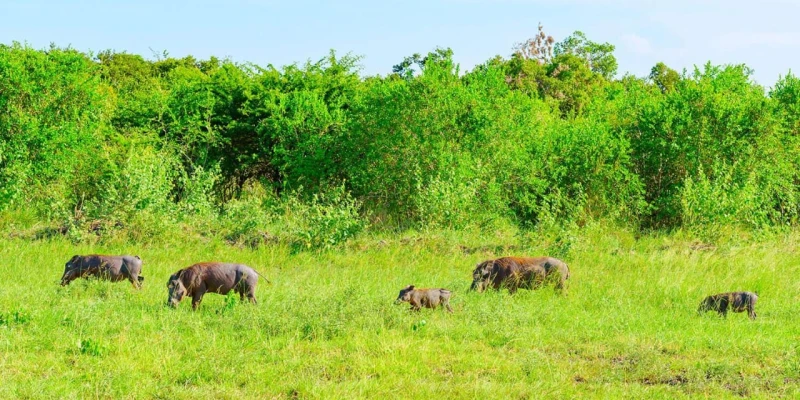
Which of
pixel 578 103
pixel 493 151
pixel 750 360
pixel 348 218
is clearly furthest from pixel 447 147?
pixel 578 103

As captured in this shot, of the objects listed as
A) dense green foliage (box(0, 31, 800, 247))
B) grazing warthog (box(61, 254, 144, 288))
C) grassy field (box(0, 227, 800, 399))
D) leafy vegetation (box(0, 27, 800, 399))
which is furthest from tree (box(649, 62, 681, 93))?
grazing warthog (box(61, 254, 144, 288))

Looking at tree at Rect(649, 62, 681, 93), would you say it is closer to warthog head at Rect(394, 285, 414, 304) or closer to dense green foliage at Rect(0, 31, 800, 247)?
dense green foliage at Rect(0, 31, 800, 247)

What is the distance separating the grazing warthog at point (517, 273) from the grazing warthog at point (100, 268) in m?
4.68

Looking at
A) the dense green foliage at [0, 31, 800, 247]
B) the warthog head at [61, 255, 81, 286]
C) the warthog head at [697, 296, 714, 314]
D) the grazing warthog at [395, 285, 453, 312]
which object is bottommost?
the warthog head at [697, 296, 714, 314]

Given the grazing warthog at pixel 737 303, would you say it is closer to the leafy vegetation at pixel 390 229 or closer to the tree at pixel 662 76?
the leafy vegetation at pixel 390 229

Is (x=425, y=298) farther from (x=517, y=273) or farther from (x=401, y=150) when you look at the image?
(x=401, y=150)

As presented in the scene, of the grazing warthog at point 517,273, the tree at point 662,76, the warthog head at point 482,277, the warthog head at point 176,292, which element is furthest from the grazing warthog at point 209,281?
the tree at point 662,76

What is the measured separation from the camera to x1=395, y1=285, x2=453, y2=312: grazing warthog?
991 cm

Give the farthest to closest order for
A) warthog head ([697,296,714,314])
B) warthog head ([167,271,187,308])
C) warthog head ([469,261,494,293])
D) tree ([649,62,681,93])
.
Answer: tree ([649,62,681,93]) → warthog head ([469,261,494,293]) → warthog head ([697,296,714,314]) → warthog head ([167,271,187,308])

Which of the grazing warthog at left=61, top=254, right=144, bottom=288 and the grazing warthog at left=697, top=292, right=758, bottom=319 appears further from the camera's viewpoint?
the grazing warthog at left=61, top=254, right=144, bottom=288

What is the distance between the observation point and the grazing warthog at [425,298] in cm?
991

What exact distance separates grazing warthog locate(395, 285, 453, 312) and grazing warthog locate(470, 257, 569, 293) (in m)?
1.32

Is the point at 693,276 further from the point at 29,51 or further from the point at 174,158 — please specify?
the point at 29,51

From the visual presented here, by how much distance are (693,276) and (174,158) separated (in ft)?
37.9
